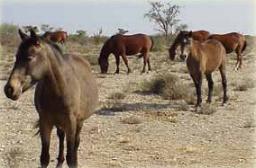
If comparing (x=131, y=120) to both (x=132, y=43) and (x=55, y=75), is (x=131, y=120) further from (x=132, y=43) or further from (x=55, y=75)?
(x=132, y=43)

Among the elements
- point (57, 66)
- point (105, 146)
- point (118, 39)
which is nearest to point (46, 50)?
point (57, 66)

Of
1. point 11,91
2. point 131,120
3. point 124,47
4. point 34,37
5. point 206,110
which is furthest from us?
point 124,47

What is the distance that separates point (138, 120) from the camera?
10242mm

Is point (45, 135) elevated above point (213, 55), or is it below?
above

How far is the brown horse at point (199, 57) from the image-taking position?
12.1m

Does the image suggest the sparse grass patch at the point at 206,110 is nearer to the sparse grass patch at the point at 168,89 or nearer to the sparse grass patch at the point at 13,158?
the sparse grass patch at the point at 168,89

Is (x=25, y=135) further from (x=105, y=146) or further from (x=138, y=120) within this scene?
(x=138, y=120)

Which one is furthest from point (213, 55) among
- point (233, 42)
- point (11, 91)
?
point (233, 42)

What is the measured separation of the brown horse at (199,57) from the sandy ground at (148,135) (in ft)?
2.12

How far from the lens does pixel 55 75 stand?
580 cm

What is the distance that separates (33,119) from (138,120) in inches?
78.2

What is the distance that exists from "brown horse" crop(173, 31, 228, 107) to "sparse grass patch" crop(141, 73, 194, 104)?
0.68 metres

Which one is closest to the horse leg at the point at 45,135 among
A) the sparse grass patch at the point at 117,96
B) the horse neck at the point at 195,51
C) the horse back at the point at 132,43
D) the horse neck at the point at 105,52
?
the horse neck at the point at 195,51

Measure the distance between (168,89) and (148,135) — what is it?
15.1ft
